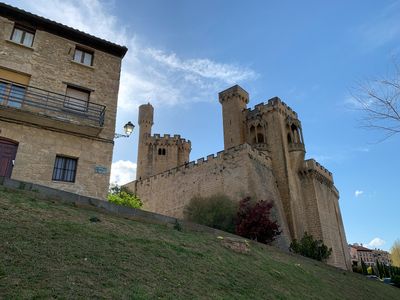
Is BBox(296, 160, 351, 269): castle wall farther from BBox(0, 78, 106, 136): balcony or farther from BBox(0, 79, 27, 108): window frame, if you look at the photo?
BBox(0, 79, 27, 108): window frame

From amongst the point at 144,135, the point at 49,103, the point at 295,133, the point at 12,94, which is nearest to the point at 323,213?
the point at 295,133

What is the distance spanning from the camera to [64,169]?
1520cm

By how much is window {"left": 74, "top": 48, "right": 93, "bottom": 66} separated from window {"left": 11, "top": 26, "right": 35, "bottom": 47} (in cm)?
217

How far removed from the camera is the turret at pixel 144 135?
49575 millimetres

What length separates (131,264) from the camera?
7.78 m

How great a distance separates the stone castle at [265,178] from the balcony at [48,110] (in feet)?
57.8

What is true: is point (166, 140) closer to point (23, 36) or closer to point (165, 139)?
point (165, 139)

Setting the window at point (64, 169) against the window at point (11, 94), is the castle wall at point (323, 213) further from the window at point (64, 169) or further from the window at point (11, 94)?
the window at point (11, 94)

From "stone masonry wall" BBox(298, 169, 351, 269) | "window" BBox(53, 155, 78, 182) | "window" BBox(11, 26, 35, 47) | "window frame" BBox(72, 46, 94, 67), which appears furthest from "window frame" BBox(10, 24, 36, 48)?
"stone masonry wall" BBox(298, 169, 351, 269)

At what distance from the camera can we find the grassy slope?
6.02 metres

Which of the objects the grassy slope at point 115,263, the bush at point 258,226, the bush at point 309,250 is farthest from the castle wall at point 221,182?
the grassy slope at point 115,263

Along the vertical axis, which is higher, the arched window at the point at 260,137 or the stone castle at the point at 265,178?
the arched window at the point at 260,137

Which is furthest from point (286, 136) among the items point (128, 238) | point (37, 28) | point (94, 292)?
point (94, 292)

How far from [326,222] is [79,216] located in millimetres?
31959
